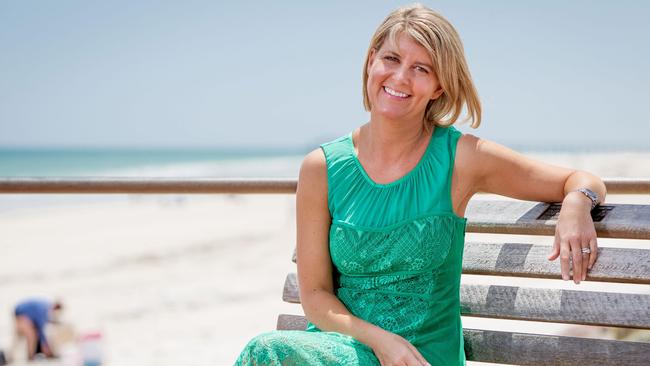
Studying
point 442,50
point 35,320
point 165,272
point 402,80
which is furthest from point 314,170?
point 165,272

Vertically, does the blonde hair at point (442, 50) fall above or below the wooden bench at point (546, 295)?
above

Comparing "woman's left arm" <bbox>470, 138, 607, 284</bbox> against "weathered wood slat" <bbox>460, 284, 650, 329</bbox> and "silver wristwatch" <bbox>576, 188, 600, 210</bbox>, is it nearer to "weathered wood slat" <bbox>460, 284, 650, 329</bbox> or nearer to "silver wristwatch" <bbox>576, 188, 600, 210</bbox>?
"silver wristwatch" <bbox>576, 188, 600, 210</bbox>

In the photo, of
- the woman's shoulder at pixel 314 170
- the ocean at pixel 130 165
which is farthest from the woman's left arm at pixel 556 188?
the ocean at pixel 130 165

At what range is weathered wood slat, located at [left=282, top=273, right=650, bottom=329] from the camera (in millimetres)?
2211

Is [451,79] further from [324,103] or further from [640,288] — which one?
[324,103]

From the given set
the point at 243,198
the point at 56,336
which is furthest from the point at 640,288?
the point at 243,198

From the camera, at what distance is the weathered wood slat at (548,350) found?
7.27 ft

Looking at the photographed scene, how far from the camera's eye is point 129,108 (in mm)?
72875

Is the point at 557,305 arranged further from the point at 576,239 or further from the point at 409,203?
the point at 409,203

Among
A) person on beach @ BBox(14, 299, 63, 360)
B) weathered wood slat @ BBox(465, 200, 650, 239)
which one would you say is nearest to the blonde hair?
weathered wood slat @ BBox(465, 200, 650, 239)

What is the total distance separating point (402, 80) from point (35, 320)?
474 centimetres

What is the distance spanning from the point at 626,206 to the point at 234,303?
818 cm

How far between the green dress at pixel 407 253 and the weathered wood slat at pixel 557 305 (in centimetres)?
10

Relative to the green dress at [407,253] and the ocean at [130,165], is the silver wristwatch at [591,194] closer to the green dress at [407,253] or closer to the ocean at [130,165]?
the green dress at [407,253]
